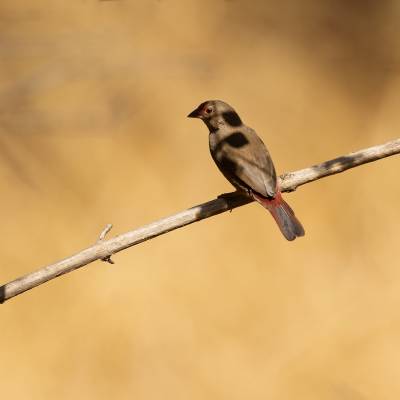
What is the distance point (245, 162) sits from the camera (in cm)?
373

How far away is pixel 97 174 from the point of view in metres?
4.67

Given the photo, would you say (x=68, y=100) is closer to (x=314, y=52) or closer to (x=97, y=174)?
(x=97, y=174)

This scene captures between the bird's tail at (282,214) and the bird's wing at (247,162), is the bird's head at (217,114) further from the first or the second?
the bird's tail at (282,214)

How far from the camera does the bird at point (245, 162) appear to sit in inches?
139

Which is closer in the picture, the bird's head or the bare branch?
the bare branch

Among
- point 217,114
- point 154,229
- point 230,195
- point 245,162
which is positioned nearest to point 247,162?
point 245,162

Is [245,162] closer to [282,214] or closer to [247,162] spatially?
[247,162]

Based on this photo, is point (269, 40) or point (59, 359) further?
point (269, 40)

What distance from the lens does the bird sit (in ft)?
11.6

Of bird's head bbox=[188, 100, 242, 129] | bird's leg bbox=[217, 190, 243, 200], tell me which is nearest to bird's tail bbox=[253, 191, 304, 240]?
bird's leg bbox=[217, 190, 243, 200]

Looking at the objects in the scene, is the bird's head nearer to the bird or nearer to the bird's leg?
the bird

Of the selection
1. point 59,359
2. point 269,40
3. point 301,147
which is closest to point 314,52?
point 269,40

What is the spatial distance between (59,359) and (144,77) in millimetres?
1722

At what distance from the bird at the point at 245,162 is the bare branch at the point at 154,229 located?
4.8 inches
